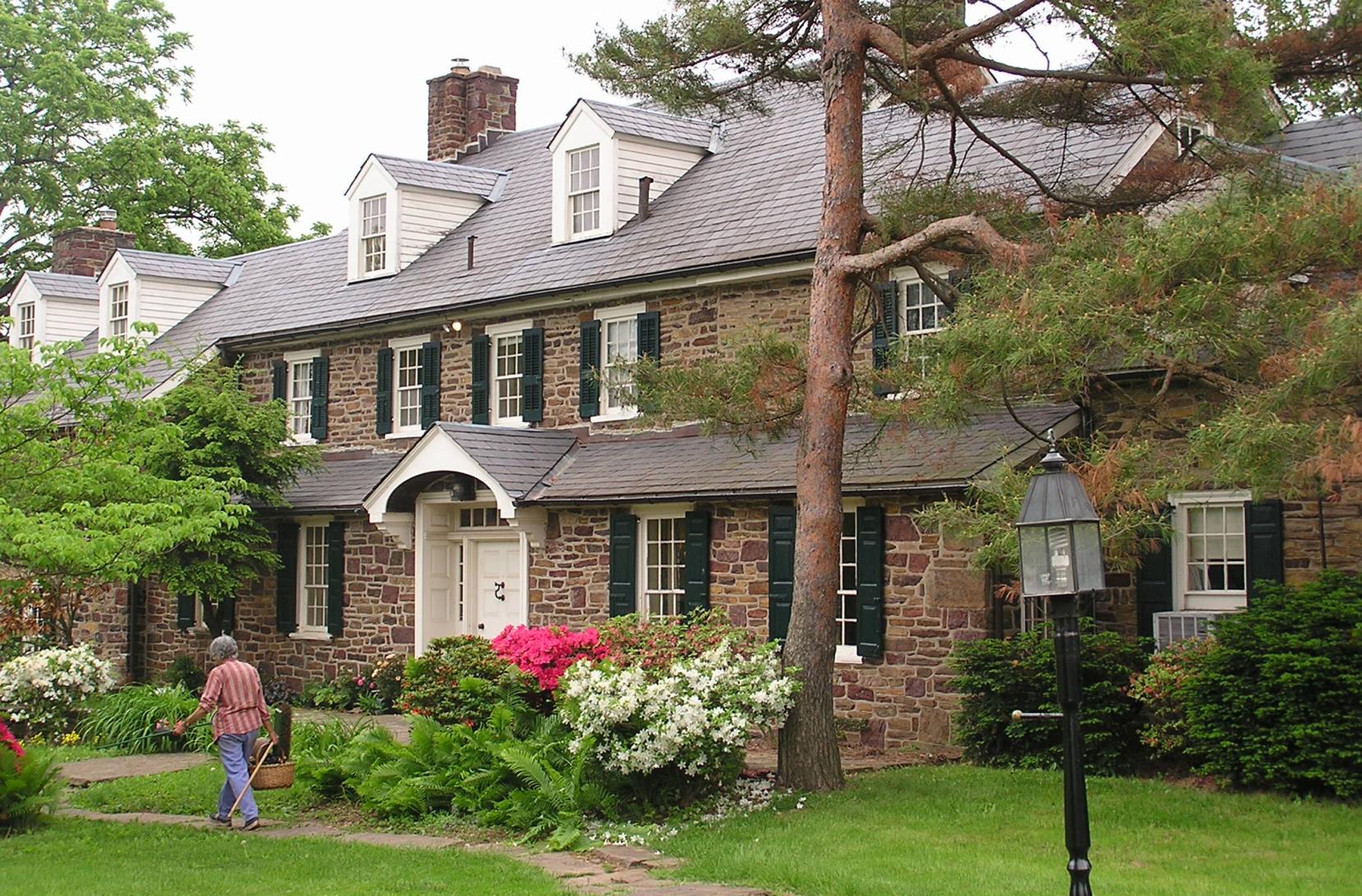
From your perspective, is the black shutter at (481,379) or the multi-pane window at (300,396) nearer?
the black shutter at (481,379)

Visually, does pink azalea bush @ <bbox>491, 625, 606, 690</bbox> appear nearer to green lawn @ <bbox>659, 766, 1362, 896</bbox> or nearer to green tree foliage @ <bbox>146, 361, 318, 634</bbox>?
green lawn @ <bbox>659, 766, 1362, 896</bbox>

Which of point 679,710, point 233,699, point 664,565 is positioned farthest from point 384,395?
point 679,710

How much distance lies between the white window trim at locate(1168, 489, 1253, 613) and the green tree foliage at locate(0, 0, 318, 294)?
93.7ft

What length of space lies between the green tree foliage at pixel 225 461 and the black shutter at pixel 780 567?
25.6ft

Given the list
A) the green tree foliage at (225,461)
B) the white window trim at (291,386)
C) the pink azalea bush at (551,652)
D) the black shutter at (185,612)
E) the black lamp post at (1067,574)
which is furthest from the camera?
the black shutter at (185,612)

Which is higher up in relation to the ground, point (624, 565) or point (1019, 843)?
point (624, 565)

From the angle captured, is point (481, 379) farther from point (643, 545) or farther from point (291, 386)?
point (291, 386)


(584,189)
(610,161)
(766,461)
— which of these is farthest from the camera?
(584,189)

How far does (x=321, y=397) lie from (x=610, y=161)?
6.07 meters

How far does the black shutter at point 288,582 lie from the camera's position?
2338cm

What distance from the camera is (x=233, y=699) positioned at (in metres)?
12.5

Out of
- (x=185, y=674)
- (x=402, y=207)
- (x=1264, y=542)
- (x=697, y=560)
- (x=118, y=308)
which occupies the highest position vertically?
(x=402, y=207)

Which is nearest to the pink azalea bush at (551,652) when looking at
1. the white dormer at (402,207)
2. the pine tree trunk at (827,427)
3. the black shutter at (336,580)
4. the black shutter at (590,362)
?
the pine tree trunk at (827,427)

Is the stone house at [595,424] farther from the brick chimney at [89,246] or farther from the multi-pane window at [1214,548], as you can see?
the brick chimney at [89,246]
